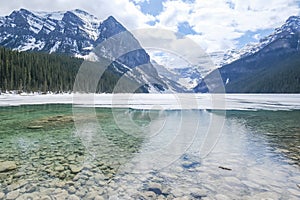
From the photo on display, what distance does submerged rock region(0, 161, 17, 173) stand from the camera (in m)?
8.22

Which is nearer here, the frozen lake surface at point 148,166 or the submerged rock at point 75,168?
the frozen lake surface at point 148,166

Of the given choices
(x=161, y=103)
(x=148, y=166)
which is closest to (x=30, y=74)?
(x=161, y=103)

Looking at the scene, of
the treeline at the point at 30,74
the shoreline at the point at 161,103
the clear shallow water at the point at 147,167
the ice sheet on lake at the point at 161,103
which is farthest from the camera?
the treeline at the point at 30,74

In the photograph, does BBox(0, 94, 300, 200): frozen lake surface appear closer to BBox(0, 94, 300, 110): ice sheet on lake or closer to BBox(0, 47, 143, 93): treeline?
BBox(0, 94, 300, 110): ice sheet on lake

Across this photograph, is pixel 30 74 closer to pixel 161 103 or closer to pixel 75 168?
pixel 161 103

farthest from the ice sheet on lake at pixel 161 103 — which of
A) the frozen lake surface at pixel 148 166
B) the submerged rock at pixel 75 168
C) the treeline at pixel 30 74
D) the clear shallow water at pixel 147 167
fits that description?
the submerged rock at pixel 75 168

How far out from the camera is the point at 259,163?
9391 mm

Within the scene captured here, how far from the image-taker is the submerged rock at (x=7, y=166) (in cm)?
822

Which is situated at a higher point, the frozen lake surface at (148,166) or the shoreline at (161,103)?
the shoreline at (161,103)

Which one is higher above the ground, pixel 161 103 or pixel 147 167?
pixel 161 103

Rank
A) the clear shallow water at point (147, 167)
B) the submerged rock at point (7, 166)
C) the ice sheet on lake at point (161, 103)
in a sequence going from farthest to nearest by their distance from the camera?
the ice sheet on lake at point (161, 103), the submerged rock at point (7, 166), the clear shallow water at point (147, 167)

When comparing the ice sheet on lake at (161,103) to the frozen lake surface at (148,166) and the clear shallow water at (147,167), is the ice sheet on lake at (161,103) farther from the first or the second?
the clear shallow water at (147,167)

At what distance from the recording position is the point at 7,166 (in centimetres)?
855

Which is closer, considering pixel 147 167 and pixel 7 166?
pixel 7 166
